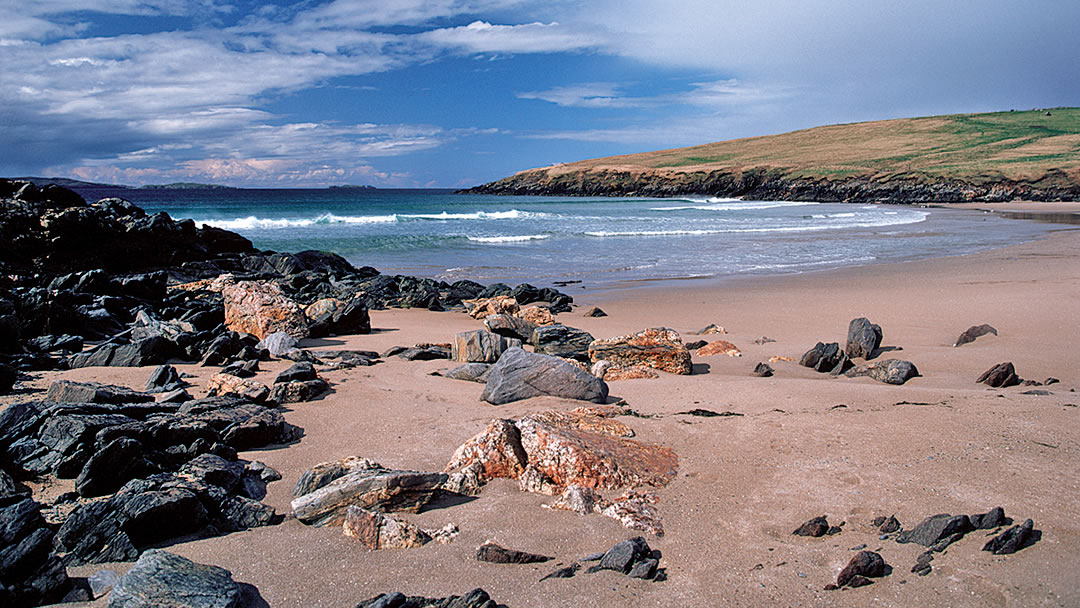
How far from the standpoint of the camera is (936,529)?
2.89m

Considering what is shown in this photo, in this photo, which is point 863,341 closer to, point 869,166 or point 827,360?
point 827,360

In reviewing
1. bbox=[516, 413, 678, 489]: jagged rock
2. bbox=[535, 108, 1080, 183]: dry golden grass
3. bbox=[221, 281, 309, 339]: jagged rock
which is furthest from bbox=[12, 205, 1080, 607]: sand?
bbox=[535, 108, 1080, 183]: dry golden grass

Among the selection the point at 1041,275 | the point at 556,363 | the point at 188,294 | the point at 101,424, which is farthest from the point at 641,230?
the point at 101,424

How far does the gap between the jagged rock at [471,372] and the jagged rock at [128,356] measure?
276 cm

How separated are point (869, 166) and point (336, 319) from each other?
8044cm

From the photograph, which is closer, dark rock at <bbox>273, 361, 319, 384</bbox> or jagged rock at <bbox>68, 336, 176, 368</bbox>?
dark rock at <bbox>273, 361, 319, 384</bbox>

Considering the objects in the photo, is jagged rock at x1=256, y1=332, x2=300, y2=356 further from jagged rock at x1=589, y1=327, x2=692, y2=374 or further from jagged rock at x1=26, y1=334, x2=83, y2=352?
jagged rock at x1=589, y1=327, x2=692, y2=374

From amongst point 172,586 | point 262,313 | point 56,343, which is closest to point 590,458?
point 172,586

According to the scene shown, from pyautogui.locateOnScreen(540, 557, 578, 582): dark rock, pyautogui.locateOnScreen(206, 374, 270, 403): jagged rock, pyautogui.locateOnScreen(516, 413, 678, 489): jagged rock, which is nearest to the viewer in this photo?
pyautogui.locateOnScreen(540, 557, 578, 582): dark rock

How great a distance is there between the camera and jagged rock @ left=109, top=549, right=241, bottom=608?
238 cm

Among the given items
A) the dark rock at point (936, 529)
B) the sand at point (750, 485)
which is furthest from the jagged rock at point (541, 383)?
the dark rock at point (936, 529)

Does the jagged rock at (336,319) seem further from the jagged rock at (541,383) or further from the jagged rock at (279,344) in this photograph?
the jagged rock at (541,383)

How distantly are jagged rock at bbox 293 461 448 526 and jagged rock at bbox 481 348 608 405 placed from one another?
181 centimetres

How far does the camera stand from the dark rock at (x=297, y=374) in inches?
212
